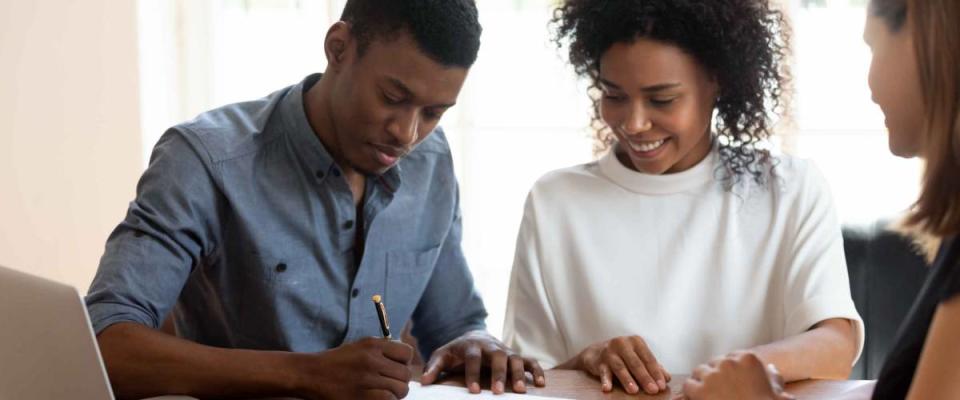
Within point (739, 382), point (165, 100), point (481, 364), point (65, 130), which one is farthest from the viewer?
point (165, 100)

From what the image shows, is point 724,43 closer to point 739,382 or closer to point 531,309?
point 531,309

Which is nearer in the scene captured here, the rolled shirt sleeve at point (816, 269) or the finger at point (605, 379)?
the finger at point (605, 379)

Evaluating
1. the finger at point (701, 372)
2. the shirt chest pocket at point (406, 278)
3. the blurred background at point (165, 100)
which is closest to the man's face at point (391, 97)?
the shirt chest pocket at point (406, 278)

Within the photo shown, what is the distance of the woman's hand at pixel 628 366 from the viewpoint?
1.67 meters

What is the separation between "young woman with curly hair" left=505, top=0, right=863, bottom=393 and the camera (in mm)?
2061

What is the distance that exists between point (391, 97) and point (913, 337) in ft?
2.91

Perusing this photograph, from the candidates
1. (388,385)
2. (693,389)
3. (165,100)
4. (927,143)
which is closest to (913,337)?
(927,143)

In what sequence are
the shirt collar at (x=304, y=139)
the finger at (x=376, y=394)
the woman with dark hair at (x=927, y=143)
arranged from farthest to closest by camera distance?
the shirt collar at (x=304, y=139), the finger at (x=376, y=394), the woman with dark hair at (x=927, y=143)

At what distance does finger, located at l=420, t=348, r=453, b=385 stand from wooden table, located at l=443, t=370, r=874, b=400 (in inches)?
0.8

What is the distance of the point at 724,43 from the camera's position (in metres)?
2.10

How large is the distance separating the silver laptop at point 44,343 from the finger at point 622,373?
74 centimetres

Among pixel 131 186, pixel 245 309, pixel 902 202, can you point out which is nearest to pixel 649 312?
pixel 245 309

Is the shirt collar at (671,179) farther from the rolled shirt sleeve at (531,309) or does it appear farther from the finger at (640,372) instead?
the finger at (640,372)

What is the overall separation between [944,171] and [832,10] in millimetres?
2407
